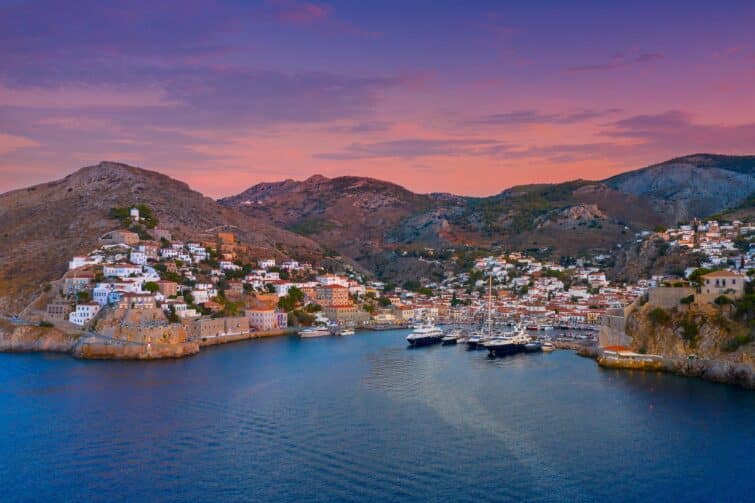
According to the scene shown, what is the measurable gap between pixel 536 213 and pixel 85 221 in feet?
187

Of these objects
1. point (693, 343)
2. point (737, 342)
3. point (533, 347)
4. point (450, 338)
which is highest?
point (737, 342)

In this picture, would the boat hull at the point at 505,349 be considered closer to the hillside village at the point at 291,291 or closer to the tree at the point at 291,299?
the hillside village at the point at 291,291

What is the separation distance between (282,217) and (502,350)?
88.6 meters

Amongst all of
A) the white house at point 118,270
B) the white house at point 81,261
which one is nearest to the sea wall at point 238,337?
the white house at point 118,270

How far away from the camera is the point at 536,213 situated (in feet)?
293

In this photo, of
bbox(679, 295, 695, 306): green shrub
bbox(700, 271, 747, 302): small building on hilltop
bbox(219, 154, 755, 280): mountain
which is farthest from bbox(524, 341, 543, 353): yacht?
bbox(219, 154, 755, 280): mountain

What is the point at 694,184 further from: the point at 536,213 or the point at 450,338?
the point at 450,338

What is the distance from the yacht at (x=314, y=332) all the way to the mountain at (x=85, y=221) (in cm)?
1358

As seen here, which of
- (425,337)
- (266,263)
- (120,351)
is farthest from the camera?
(266,263)

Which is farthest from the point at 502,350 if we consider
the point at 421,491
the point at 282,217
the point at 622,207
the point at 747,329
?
the point at 282,217

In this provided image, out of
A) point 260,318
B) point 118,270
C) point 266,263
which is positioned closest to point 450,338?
point 260,318

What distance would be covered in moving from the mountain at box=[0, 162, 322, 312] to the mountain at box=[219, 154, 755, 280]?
16.8 metres

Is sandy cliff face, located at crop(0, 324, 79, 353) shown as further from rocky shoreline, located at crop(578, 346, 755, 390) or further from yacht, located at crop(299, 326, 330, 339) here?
rocky shoreline, located at crop(578, 346, 755, 390)

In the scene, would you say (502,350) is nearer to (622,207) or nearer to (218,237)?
(218,237)
